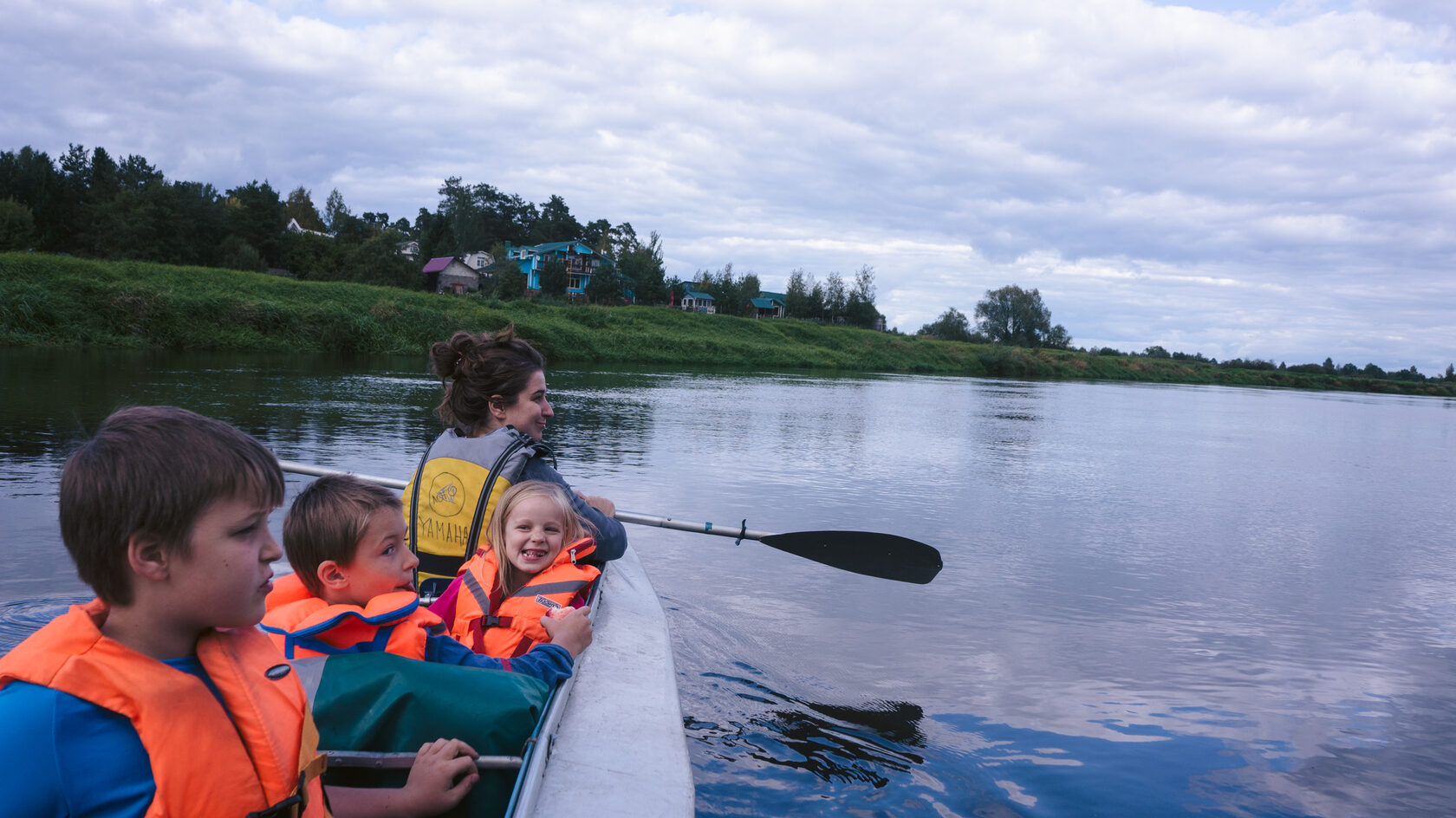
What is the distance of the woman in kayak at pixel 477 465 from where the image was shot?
124 inches

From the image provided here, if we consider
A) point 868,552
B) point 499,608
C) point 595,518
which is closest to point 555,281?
point 868,552

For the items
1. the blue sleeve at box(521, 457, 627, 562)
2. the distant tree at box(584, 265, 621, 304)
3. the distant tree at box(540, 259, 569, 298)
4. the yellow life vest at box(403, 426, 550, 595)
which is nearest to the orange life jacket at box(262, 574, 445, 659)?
the yellow life vest at box(403, 426, 550, 595)

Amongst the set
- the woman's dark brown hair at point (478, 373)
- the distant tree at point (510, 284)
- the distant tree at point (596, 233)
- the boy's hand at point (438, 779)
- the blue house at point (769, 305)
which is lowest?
the boy's hand at point (438, 779)

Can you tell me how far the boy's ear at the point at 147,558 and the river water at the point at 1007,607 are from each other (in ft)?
7.53

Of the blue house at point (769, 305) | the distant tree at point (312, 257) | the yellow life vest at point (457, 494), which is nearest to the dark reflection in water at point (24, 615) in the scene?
the yellow life vest at point (457, 494)

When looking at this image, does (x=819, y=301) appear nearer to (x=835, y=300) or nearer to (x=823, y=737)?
(x=835, y=300)

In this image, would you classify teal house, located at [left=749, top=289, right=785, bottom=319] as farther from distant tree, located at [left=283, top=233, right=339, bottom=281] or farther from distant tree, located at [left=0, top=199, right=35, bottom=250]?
distant tree, located at [left=0, top=199, right=35, bottom=250]

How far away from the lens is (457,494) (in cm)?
315

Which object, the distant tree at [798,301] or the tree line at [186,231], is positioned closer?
the tree line at [186,231]

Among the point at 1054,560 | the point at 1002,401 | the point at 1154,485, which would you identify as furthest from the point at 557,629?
the point at 1002,401

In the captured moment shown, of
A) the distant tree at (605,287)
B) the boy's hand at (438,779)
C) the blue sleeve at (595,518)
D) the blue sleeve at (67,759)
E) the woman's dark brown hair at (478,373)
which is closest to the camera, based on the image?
the blue sleeve at (67,759)

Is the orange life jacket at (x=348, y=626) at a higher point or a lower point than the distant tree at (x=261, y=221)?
lower

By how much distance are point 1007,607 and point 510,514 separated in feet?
13.2

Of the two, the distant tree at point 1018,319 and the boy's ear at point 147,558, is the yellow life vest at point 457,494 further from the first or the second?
the distant tree at point 1018,319
